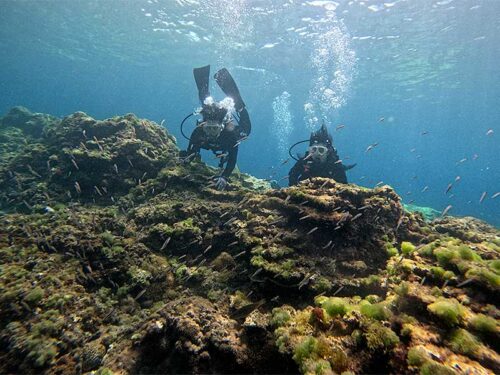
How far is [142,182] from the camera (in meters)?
8.88

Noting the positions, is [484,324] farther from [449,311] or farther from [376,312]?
[376,312]

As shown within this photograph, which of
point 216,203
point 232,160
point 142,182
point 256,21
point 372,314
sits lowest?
point 372,314

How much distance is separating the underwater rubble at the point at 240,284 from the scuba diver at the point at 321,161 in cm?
256

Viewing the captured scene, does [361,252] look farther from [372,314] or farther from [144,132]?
[144,132]

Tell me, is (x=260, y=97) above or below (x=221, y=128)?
above

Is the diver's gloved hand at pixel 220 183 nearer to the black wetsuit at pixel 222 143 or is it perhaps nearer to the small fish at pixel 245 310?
the black wetsuit at pixel 222 143

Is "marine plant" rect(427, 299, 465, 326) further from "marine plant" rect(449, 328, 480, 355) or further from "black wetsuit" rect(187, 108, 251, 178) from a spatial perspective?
"black wetsuit" rect(187, 108, 251, 178)

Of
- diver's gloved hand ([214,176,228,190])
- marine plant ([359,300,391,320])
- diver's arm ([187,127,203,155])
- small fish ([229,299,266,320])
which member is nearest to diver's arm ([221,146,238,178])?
diver's arm ([187,127,203,155])

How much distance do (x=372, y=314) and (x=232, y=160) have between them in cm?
783

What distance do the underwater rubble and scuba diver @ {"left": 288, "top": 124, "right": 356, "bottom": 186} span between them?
2.56m

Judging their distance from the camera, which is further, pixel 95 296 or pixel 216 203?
pixel 216 203

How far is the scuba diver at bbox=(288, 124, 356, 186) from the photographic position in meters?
8.81

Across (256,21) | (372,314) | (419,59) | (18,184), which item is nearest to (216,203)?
(372,314)

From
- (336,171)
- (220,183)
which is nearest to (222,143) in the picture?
(220,183)
